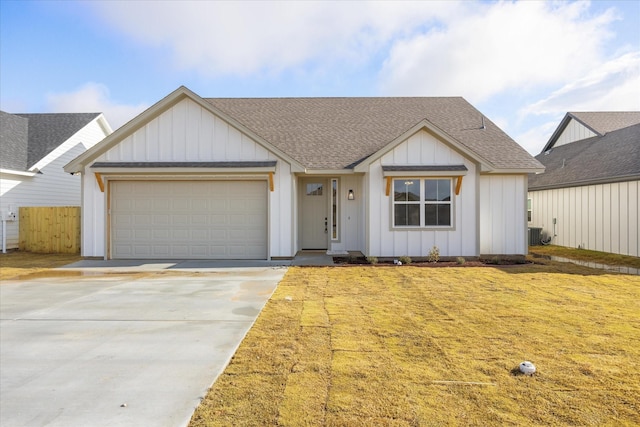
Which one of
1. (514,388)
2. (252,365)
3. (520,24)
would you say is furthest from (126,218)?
(520,24)

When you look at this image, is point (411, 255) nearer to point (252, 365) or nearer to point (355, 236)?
point (355, 236)

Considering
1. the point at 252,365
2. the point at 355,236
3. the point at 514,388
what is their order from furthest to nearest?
the point at 355,236, the point at 252,365, the point at 514,388

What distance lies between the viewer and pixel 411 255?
486 inches

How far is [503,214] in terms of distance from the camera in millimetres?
13016

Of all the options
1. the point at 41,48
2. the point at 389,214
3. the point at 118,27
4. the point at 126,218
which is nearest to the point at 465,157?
the point at 389,214

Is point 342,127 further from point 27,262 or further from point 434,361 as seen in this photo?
point 434,361

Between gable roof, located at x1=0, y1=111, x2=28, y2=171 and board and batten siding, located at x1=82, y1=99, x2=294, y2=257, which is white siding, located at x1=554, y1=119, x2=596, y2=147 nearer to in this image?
board and batten siding, located at x1=82, y1=99, x2=294, y2=257

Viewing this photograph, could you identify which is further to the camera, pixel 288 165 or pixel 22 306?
pixel 288 165

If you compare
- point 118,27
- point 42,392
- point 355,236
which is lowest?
point 42,392

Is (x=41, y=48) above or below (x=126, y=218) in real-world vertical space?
above

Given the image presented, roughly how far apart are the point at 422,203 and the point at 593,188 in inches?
310

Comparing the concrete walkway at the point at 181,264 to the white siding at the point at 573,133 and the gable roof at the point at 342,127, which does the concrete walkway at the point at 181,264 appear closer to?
the gable roof at the point at 342,127

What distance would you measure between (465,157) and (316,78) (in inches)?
Answer: 361

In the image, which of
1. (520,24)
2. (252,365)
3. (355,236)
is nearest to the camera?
(252,365)
